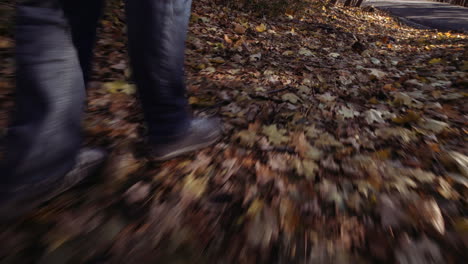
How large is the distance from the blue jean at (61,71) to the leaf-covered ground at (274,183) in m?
0.19

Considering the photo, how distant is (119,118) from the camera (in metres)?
1.42

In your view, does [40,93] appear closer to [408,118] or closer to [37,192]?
[37,192]

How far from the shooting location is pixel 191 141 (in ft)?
3.57

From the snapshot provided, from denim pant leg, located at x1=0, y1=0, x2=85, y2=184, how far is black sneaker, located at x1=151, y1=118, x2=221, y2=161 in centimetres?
34

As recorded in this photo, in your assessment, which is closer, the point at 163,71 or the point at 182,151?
the point at 163,71

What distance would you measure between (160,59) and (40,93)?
37 centimetres

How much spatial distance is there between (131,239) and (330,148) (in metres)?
0.98

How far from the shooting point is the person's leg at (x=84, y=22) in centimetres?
81

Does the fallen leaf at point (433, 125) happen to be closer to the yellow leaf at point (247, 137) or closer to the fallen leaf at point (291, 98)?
the fallen leaf at point (291, 98)

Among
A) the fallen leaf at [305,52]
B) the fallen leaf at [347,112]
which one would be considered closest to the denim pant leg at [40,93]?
the fallen leaf at [347,112]

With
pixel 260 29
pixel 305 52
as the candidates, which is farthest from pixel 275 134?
pixel 260 29

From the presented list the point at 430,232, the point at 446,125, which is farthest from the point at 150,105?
the point at 446,125

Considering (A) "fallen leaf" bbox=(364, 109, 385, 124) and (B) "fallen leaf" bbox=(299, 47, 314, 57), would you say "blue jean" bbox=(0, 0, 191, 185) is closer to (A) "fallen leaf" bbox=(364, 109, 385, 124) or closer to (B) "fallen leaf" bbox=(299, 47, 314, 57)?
(A) "fallen leaf" bbox=(364, 109, 385, 124)

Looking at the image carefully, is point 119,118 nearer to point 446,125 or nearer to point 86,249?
point 86,249
